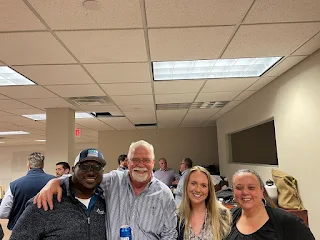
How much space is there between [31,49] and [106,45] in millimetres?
702

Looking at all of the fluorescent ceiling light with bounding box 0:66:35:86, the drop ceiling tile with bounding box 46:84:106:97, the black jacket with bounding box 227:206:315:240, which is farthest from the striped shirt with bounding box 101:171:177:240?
the drop ceiling tile with bounding box 46:84:106:97

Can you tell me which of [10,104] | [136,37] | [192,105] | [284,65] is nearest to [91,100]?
[10,104]

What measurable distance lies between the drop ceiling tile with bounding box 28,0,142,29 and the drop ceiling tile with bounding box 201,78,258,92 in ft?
6.52

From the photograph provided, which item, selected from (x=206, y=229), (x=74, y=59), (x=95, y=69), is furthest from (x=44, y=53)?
(x=206, y=229)

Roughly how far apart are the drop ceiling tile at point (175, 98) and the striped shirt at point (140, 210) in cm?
279

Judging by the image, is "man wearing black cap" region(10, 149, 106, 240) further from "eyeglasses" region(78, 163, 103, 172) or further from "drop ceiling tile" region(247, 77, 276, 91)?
"drop ceiling tile" region(247, 77, 276, 91)

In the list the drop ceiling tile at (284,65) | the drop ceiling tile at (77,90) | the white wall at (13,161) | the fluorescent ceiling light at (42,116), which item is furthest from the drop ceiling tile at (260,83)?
the white wall at (13,161)

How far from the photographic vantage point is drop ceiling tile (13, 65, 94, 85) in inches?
118

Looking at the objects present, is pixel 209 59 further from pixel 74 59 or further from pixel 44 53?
pixel 44 53

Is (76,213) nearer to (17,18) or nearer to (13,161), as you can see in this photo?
(17,18)

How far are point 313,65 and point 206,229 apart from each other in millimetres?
2162

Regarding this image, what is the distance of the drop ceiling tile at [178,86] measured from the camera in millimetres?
3805

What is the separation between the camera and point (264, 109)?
424 centimetres

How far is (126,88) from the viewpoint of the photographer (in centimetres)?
394
